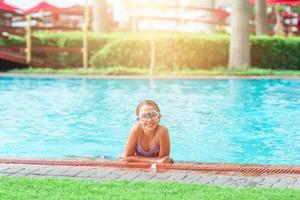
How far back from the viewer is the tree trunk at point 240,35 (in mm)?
21516

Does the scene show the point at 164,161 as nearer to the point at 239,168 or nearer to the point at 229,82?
the point at 239,168

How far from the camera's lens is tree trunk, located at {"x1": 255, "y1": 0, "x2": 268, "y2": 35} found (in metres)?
24.6

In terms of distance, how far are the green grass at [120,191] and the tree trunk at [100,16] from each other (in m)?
18.1

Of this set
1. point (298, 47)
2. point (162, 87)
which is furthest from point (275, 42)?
point (162, 87)

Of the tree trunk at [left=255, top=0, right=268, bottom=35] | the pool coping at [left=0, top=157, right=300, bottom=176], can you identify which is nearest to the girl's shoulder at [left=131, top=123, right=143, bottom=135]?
the pool coping at [left=0, top=157, right=300, bottom=176]

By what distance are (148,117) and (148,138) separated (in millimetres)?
349

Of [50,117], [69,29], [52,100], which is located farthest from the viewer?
[69,29]

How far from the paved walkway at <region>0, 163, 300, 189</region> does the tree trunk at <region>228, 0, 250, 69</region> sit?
15.2 meters

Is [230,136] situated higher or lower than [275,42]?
lower

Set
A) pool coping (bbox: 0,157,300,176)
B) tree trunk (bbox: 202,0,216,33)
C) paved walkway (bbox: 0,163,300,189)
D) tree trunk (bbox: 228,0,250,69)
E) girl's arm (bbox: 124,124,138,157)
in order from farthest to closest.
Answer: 1. tree trunk (bbox: 202,0,216,33)
2. tree trunk (bbox: 228,0,250,69)
3. girl's arm (bbox: 124,124,138,157)
4. pool coping (bbox: 0,157,300,176)
5. paved walkway (bbox: 0,163,300,189)

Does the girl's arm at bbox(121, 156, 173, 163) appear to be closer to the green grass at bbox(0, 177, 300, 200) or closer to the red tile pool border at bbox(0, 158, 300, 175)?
the red tile pool border at bbox(0, 158, 300, 175)

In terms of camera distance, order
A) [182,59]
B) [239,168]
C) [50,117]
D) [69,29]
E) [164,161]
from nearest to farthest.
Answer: [239,168] → [164,161] → [50,117] → [182,59] → [69,29]

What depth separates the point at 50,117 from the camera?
13.0m

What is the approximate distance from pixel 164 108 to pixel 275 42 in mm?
9118
